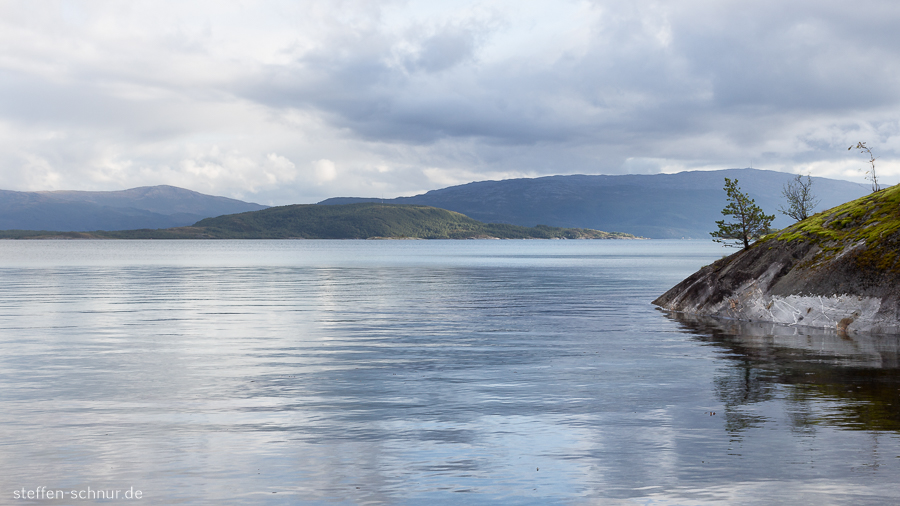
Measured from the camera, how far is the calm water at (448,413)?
12.6 meters

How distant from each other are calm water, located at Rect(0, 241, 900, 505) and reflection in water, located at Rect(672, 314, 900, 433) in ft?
0.39

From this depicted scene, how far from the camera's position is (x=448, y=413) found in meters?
18.3

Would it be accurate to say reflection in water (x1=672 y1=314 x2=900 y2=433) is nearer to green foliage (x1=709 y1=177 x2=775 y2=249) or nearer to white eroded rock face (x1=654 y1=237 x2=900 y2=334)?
white eroded rock face (x1=654 y1=237 x2=900 y2=334)

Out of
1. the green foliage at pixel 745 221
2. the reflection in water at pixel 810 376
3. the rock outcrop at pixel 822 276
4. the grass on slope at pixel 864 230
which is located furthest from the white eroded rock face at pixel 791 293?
the green foliage at pixel 745 221

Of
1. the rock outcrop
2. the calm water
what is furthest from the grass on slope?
the calm water

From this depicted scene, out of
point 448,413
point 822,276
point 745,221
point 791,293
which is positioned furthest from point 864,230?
point 448,413

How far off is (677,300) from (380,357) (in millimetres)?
27108

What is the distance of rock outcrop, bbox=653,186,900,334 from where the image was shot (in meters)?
35.0

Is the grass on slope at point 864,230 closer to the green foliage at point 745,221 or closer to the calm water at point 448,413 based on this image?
the green foliage at point 745,221

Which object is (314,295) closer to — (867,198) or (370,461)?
(867,198)

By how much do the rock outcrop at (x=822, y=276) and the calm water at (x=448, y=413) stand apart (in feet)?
9.20

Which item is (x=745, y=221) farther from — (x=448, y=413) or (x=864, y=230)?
(x=448, y=413)

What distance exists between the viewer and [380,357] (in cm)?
2800

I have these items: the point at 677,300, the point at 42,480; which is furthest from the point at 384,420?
the point at 677,300
